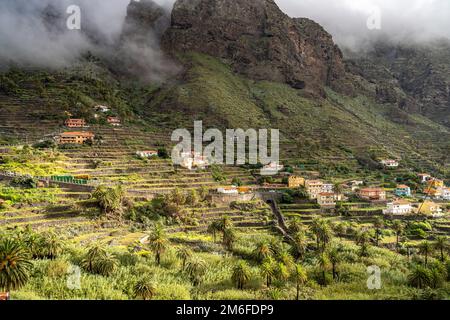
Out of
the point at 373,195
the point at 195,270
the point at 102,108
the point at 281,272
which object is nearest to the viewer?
the point at 281,272

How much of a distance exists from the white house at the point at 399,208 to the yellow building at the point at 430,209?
2021mm

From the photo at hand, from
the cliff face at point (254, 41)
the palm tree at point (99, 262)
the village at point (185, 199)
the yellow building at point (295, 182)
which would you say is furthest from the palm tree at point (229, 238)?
the cliff face at point (254, 41)

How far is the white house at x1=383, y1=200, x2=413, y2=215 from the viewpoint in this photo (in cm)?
6500

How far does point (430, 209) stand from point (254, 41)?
421 feet

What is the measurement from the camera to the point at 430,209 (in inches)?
2608

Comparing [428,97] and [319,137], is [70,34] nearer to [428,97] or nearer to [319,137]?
[319,137]

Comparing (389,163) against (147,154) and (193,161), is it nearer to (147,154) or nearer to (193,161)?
(193,161)

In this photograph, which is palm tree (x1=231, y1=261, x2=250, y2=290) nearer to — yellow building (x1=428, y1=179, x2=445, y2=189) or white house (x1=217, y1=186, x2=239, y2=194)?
white house (x1=217, y1=186, x2=239, y2=194)

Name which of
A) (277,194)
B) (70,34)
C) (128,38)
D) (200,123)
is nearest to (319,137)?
(200,123)

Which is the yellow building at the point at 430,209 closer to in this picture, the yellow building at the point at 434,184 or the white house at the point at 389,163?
the yellow building at the point at 434,184

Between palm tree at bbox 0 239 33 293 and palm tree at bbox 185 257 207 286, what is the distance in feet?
41.1

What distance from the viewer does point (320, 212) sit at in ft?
210

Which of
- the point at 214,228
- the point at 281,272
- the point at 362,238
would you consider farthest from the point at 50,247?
the point at 362,238

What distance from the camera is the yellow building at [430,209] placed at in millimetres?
65375
